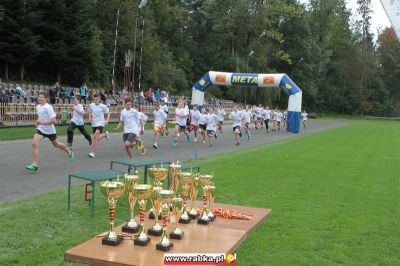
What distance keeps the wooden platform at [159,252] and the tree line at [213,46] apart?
28.3 metres

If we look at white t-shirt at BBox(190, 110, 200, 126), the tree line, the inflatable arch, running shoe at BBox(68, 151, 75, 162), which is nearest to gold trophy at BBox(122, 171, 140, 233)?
running shoe at BBox(68, 151, 75, 162)

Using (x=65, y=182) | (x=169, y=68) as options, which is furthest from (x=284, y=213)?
(x=169, y=68)

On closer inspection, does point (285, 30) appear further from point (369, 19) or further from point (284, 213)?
point (284, 213)

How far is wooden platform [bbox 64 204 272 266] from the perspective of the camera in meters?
4.09

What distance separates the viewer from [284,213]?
8.39 meters

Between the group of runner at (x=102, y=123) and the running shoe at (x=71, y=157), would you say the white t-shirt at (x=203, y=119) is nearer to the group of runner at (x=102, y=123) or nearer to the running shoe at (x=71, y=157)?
the group of runner at (x=102, y=123)

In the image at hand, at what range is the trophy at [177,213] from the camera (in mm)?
4680

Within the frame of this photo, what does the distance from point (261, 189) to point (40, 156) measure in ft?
26.2

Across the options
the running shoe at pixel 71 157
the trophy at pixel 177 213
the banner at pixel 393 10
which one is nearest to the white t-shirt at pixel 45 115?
the running shoe at pixel 71 157

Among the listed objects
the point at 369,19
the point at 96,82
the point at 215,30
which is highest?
the point at 369,19

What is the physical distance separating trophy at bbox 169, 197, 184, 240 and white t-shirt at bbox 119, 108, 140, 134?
9913 mm

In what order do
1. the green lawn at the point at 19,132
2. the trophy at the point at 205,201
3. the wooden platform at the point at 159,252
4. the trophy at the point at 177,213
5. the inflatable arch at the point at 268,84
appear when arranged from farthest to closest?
the inflatable arch at the point at 268,84 → the green lawn at the point at 19,132 → the trophy at the point at 205,201 → the trophy at the point at 177,213 → the wooden platform at the point at 159,252

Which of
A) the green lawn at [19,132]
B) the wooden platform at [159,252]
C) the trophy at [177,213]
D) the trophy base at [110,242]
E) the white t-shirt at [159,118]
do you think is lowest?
the green lawn at [19,132]

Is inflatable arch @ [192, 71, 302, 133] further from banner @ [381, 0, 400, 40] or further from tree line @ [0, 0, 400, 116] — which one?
banner @ [381, 0, 400, 40]
